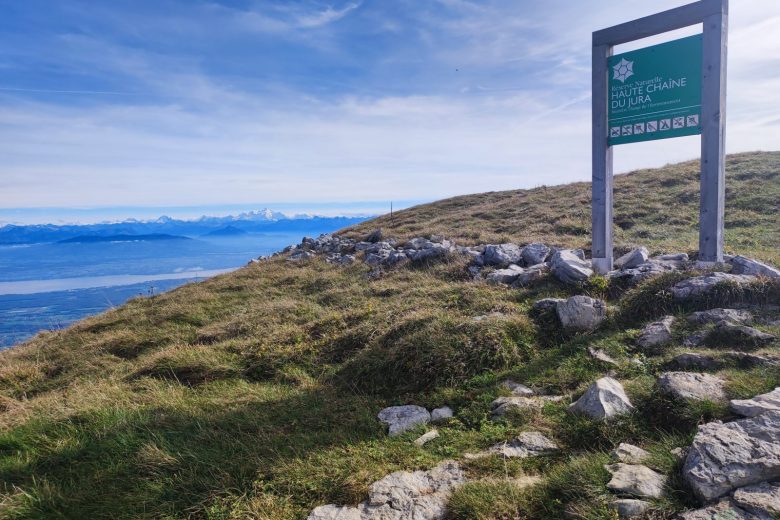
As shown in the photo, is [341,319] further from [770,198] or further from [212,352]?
[770,198]

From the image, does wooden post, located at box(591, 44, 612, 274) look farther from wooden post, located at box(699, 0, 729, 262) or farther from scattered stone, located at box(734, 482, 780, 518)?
scattered stone, located at box(734, 482, 780, 518)

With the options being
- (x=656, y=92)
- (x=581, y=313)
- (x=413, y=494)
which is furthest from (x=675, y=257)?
(x=413, y=494)

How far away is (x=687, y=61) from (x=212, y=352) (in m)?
9.39

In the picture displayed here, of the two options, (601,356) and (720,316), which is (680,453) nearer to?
(601,356)

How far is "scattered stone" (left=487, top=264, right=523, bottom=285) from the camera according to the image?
868cm

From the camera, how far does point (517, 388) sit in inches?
200

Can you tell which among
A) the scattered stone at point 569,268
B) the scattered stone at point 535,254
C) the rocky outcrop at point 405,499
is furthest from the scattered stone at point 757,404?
the scattered stone at point 535,254

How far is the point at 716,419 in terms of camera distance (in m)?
3.56

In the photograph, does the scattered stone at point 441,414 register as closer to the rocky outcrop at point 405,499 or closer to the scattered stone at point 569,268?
the rocky outcrop at point 405,499

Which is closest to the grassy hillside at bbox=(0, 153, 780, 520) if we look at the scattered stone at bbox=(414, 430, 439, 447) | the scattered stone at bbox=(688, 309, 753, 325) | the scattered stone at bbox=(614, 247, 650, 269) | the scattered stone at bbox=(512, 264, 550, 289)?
the scattered stone at bbox=(414, 430, 439, 447)

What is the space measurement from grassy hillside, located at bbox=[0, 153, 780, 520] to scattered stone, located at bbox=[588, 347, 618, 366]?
93 millimetres

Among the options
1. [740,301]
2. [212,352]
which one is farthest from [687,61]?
[212,352]

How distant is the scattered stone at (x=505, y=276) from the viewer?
28.5ft

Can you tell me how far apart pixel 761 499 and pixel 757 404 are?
1077 mm
